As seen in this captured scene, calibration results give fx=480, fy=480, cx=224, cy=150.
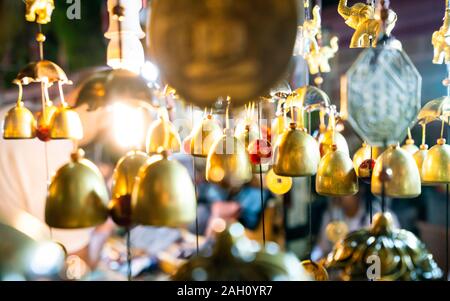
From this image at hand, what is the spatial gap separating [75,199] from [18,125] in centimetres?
60

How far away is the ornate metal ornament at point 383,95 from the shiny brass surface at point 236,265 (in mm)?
307

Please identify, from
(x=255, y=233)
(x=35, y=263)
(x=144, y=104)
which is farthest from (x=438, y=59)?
(x=255, y=233)

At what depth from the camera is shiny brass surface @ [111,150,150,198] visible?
3.02 feet

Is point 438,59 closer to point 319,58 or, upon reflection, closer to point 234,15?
point 319,58

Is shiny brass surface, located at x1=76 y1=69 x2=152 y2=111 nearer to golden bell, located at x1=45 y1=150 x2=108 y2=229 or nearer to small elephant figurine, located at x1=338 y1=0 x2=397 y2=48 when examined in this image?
golden bell, located at x1=45 y1=150 x2=108 y2=229

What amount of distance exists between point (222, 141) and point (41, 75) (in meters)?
0.43

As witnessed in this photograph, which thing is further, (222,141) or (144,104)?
(222,141)

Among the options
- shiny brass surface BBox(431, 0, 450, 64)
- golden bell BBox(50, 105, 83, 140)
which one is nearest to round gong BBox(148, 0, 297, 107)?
golden bell BBox(50, 105, 83, 140)

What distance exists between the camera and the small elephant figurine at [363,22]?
115 cm

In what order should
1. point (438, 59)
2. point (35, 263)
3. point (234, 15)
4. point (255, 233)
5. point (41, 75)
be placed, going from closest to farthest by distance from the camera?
point (234, 15) < point (35, 263) < point (41, 75) < point (438, 59) < point (255, 233)

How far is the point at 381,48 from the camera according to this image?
785 mm

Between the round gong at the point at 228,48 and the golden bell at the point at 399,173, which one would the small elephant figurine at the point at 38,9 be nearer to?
the round gong at the point at 228,48

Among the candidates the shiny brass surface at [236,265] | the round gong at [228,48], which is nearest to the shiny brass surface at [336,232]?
the shiny brass surface at [236,265]

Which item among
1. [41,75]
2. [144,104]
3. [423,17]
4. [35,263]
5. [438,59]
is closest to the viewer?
[144,104]
